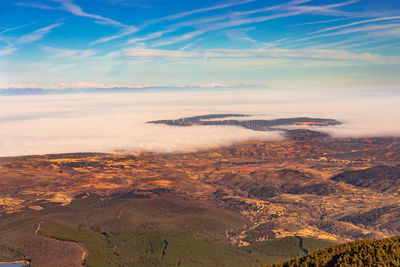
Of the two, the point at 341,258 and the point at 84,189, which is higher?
the point at 341,258

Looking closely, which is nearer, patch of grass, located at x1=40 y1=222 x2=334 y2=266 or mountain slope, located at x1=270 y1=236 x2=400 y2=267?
mountain slope, located at x1=270 y1=236 x2=400 y2=267

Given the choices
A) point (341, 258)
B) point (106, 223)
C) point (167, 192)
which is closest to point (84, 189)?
point (167, 192)

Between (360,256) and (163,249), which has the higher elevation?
(360,256)

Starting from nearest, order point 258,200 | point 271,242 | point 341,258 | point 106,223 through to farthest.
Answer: point 341,258 → point 271,242 → point 106,223 → point 258,200

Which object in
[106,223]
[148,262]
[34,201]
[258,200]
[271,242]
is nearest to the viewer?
[148,262]

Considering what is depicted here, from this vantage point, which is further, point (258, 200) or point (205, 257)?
point (258, 200)

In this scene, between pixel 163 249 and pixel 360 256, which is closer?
pixel 360 256

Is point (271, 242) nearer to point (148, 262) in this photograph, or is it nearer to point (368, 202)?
point (148, 262)

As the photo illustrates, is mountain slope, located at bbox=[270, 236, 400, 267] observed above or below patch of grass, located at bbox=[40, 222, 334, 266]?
above

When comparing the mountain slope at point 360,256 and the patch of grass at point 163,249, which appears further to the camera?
the patch of grass at point 163,249

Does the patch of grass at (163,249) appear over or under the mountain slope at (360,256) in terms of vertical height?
under
